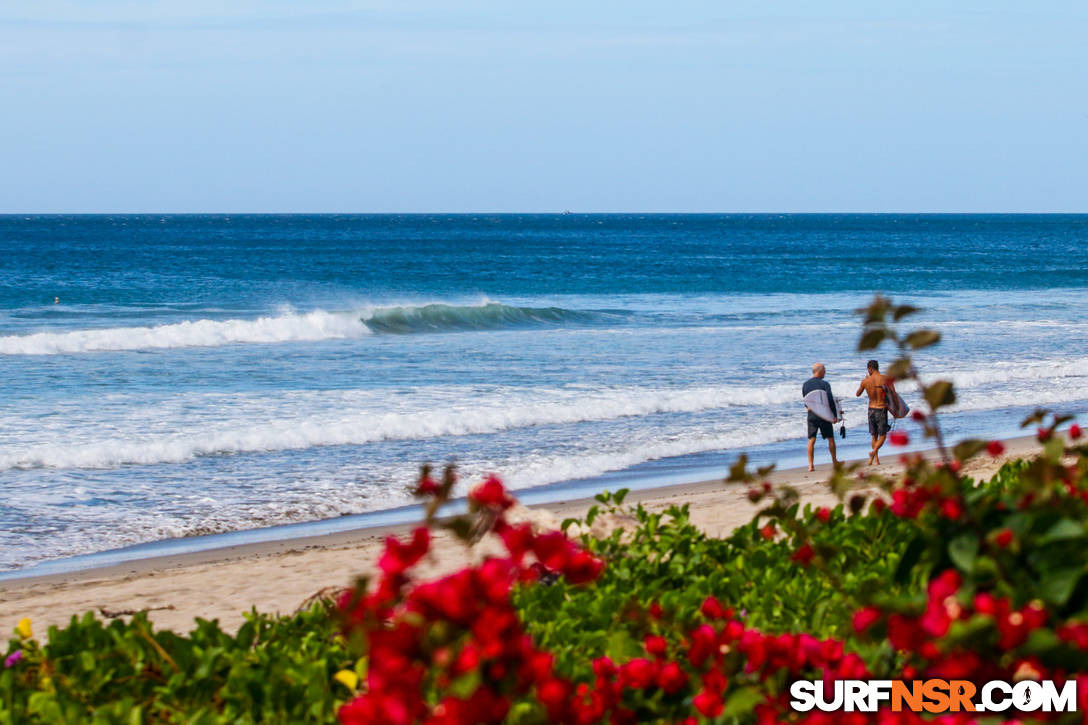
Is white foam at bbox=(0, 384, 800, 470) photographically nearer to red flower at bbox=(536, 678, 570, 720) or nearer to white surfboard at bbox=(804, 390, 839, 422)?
white surfboard at bbox=(804, 390, 839, 422)

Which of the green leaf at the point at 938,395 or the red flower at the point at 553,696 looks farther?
the green leaf at the point at 938,395

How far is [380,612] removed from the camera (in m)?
2.03

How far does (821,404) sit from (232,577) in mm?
7680

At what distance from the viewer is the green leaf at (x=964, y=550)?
2.57m

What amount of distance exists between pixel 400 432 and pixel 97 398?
6012 millimetres

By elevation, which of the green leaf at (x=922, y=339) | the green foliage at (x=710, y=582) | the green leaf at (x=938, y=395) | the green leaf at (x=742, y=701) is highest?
the green leaf at (x=922, y=339)

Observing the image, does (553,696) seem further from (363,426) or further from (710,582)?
(363,426)

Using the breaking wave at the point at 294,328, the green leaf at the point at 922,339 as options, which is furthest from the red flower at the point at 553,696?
the breaking wave at the point at 294,328

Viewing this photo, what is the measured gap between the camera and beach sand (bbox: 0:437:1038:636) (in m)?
7.01

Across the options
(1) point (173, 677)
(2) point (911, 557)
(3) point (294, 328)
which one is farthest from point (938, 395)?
(3) point (294, 328)

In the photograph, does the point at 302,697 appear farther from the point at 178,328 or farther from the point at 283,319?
the point at 283,319

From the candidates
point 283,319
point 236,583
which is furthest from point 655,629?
point 283,319

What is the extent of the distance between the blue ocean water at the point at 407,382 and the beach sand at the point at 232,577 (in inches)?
43.0

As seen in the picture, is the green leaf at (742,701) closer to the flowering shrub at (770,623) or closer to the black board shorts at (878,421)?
the flowering shrub at (770,623)
